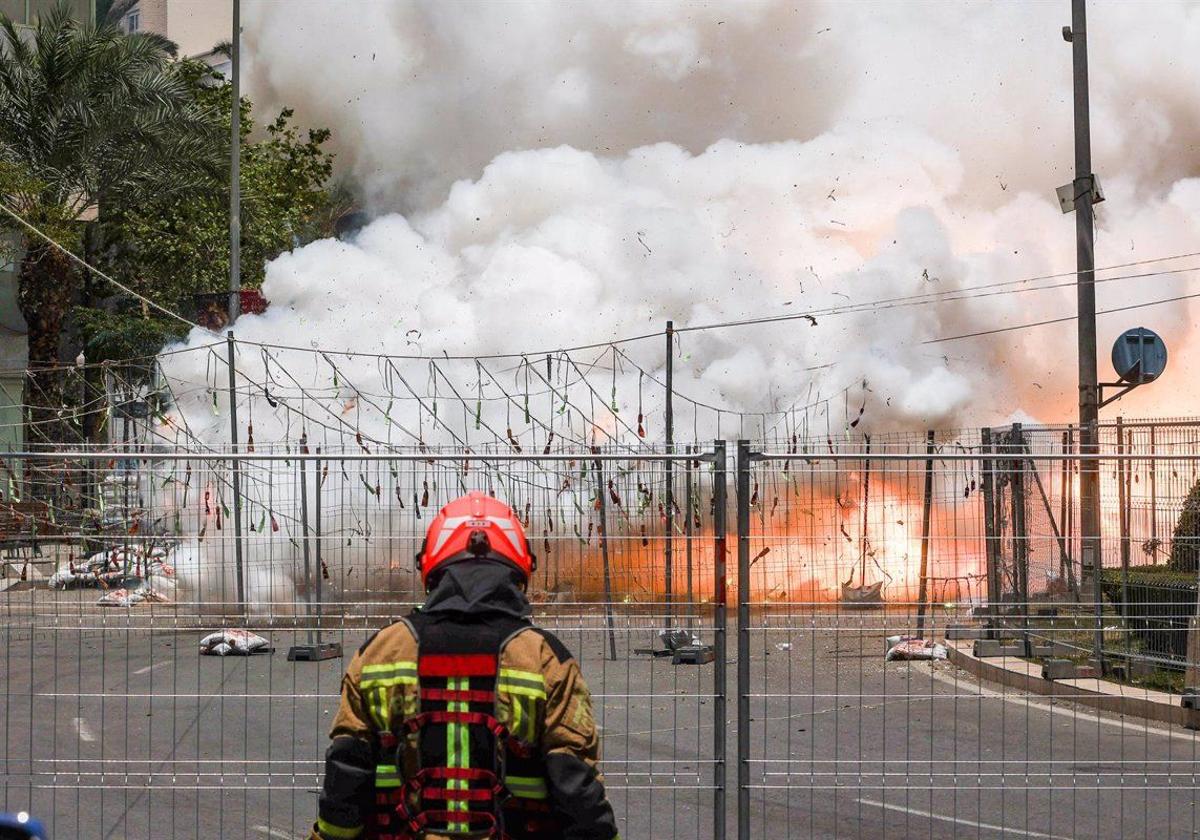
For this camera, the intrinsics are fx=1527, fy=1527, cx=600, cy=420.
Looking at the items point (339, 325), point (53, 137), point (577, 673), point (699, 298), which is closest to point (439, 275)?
point (339, 325)

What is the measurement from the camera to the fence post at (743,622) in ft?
18.1

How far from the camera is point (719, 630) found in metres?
5.54

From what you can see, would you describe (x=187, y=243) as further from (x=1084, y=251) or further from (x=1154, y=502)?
(x=1154, y=502)

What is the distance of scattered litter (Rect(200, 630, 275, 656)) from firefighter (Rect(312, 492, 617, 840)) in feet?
9.23

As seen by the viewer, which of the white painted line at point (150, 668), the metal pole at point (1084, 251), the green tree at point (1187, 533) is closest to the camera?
the white painted line at point (150, 668)

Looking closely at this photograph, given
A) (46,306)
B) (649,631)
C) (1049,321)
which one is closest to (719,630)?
(649,631)

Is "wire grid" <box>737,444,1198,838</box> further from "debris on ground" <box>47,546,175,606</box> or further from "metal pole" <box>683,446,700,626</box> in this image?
"debris on ground" <box>47,546,175,606</box>

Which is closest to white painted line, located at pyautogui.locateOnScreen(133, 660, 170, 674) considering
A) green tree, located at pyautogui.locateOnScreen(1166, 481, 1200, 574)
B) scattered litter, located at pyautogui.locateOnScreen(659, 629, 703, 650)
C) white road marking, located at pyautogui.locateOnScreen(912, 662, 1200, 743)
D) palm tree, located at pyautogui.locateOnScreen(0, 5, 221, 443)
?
scattered litter, located at pyautogui.locateOnScreen(659, 629, 703, 650)

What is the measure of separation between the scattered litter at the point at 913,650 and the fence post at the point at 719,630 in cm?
84

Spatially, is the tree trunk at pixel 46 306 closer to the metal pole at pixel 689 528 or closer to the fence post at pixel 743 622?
the metal pole at pixel 689 528

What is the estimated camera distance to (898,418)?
975 inches

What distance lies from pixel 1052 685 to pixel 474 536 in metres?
4.46

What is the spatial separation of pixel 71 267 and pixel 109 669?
20.0 m

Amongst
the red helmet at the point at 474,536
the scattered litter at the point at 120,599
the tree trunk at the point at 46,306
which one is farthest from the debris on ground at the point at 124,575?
the tree trunk at the point at 46,306
